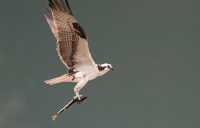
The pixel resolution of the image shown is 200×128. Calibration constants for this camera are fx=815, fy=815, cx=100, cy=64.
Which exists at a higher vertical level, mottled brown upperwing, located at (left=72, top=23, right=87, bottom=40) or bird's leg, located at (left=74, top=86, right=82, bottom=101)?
mottled brown upperwing, located at (left=72, top=23, right=87, bottom=40)

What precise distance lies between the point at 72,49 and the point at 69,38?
0.46 metres

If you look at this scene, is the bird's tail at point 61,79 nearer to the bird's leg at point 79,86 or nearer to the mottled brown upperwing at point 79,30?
the bird's leg at point 79,86

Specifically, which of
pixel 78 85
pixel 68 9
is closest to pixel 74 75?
pixel 78 85

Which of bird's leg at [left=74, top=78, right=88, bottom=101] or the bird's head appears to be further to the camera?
bird's leg at [left=74, top=78, right=88, bottom=101]

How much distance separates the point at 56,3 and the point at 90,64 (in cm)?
251

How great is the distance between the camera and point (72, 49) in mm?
27812

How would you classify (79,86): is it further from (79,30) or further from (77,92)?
(79,30)

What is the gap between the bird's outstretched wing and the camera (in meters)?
27.3

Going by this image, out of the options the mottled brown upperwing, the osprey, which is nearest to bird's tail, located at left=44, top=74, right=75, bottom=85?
the osprey

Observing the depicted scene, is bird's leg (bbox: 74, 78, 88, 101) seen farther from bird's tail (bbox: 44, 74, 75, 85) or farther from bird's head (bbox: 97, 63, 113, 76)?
bird's head (bbox: 97, 63, 113, 76)

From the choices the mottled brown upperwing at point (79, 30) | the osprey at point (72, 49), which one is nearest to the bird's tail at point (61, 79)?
the osprey at point (72, 49)

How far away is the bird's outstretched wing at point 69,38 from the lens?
27281 millimetres

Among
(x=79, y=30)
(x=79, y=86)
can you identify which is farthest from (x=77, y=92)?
(x=79, y=30)

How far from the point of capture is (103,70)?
90.9 ft
